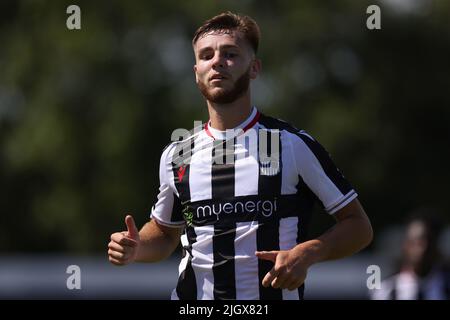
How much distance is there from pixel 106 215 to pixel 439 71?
32.3 ft

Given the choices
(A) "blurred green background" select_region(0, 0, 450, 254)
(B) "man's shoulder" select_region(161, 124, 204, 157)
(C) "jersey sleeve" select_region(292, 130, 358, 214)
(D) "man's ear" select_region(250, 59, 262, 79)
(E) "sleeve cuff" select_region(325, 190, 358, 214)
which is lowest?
(E) "sleeve cuff" select_region(325, 190, 358, 214)

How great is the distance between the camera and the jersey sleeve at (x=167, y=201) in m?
6.32

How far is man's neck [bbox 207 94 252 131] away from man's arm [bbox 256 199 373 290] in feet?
2.59

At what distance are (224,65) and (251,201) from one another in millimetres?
787

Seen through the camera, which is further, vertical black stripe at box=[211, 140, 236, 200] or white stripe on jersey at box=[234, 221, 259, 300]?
vertical black stripe at box=[211, 140, 236, 200]

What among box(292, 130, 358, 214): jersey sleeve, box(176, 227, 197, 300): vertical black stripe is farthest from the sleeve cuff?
box(176, 227, 197, 300): vertical black stripe

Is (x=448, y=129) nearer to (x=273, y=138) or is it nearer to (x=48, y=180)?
(x=48, y=180)

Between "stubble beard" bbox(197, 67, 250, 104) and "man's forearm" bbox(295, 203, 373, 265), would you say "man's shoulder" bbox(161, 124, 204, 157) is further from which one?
"man's forearm" bbox(295, 203, 373, 265)

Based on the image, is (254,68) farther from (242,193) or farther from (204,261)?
(204,261)

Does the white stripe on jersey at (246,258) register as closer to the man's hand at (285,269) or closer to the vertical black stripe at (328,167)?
the man's hand at (285,269)

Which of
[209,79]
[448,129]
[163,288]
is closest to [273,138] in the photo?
[209,79]

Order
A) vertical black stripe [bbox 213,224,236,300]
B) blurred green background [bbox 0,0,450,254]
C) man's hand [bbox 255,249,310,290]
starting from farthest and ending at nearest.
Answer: blurred green background [bbox 0,0,450,254] < vertical black stripe [bbox 213,224,236,300] < man's hand [bbox 255,249,310,290]

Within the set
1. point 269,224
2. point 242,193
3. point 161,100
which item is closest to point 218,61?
point 242,193

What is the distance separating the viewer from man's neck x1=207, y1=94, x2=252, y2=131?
19.9 ft
